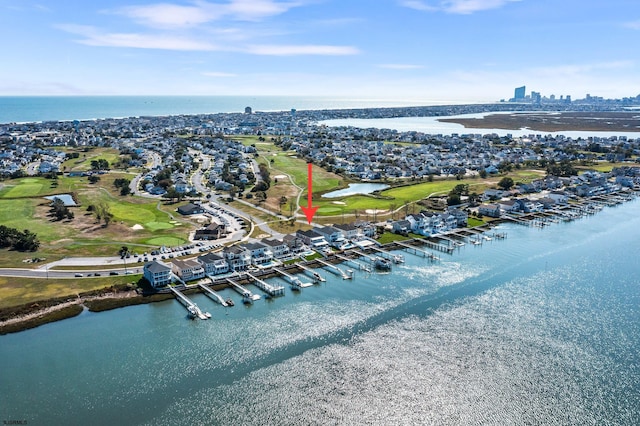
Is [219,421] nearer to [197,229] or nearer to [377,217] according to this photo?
[197,229]

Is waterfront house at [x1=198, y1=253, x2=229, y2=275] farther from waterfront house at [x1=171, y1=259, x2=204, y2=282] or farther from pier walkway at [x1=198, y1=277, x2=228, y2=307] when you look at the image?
pier walkway at [x1=198, y1=277, x2=228, y2=307]

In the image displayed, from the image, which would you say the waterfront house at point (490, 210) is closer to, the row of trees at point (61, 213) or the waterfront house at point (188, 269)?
the waterfront house at point (188, 269)

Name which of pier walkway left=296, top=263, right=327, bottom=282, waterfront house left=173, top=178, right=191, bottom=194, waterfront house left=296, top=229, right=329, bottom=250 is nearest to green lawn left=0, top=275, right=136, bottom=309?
pier walkway left=296, top=263, right=327, bottom=282

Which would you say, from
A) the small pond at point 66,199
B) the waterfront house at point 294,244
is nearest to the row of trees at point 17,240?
the small pond at point 66,199

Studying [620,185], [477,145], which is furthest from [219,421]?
[477,145]

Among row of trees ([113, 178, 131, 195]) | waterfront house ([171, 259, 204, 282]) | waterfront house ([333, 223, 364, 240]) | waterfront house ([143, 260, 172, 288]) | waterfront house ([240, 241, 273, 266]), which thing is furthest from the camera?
row of trees ([113, 178, 131, 195])
